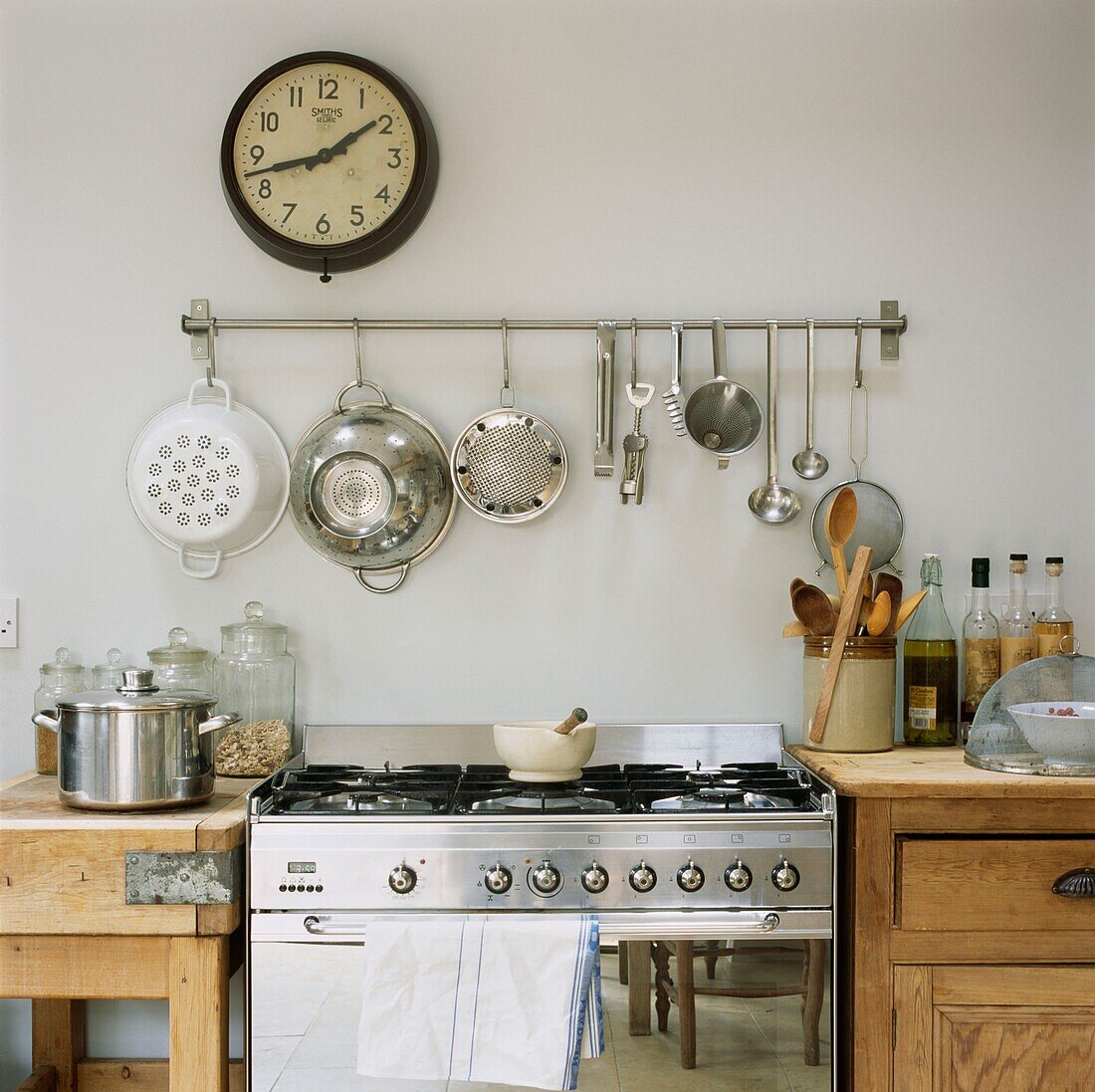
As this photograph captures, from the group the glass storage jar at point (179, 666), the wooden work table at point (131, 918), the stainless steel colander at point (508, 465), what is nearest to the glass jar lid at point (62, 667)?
the glass storage jar at point (179, 666)

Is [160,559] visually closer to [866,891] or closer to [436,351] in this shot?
[436,351]

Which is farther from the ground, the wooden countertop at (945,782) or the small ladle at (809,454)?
the small ladle at (809,454)

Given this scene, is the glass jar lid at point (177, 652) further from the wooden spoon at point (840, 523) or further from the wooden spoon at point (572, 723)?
the wooden spoon at point (840, 523)

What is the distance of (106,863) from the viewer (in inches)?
66.7

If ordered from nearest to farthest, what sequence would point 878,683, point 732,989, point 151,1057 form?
point 732,989 → point 878,683 → point 151,1057

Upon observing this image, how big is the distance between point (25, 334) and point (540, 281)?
1.10 m

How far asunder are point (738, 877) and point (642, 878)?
155 mm

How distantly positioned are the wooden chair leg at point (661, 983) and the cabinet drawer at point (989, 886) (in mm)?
393

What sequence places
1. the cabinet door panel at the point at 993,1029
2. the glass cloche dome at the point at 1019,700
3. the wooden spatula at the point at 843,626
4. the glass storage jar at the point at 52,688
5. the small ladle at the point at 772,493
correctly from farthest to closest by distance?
the small ladle at the point at 772,493 → the glass storage jar at the point at 52,688 → the wooden spatula at the point at 843,626 → the glass cloche dome at the point at 1019,700 → the cabinet door panel at the point at 993,1029

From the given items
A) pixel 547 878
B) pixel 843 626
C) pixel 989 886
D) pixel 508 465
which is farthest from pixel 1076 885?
pixel 508 465

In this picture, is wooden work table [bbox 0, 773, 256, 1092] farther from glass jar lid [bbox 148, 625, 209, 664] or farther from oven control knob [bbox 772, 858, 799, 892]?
oven control knob [bbox 772, 858, 799, 892]

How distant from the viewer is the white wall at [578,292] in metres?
2.26

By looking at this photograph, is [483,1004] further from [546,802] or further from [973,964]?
[973,964]

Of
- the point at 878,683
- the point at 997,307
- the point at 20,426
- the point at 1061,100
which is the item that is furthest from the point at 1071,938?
the point at 20,426
